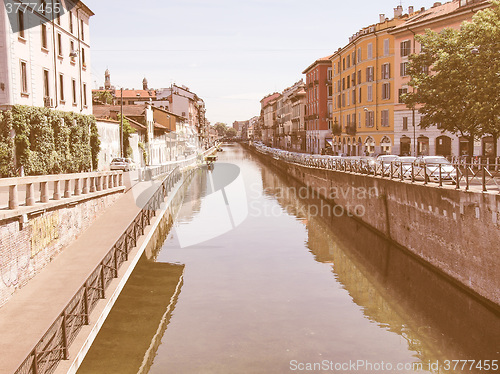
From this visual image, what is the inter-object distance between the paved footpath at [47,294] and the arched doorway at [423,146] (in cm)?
3451

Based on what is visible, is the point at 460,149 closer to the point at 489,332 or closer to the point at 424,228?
the point at 424,228

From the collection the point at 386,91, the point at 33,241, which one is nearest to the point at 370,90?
the point at 386,91

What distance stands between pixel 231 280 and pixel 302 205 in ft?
72.1

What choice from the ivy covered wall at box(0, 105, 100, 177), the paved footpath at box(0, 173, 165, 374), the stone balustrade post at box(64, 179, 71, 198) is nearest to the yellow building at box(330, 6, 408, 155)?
the ivy covered wall at box(0, 105, 100, 177)

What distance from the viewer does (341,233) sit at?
95.2 ft

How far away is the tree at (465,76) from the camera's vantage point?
23.7m

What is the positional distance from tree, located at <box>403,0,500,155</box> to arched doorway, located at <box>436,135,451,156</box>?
42.7 feet

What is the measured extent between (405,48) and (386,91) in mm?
6188

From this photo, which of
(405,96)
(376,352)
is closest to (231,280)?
(376,352)

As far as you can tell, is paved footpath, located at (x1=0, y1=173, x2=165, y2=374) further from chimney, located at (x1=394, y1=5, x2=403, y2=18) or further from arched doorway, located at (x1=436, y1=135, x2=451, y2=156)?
chimney, located at (x1=394, y1=5, x2=403, y2=18)

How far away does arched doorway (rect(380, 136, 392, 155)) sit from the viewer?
5288 cm

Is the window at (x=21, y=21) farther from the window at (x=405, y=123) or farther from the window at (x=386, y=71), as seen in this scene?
the window at (x=386, y=71)

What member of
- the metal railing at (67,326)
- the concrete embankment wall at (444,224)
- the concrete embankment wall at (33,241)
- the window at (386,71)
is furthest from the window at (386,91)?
the metal railing at (67,326)

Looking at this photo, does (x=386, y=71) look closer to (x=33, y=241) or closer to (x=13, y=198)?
(x=33, y=241)
